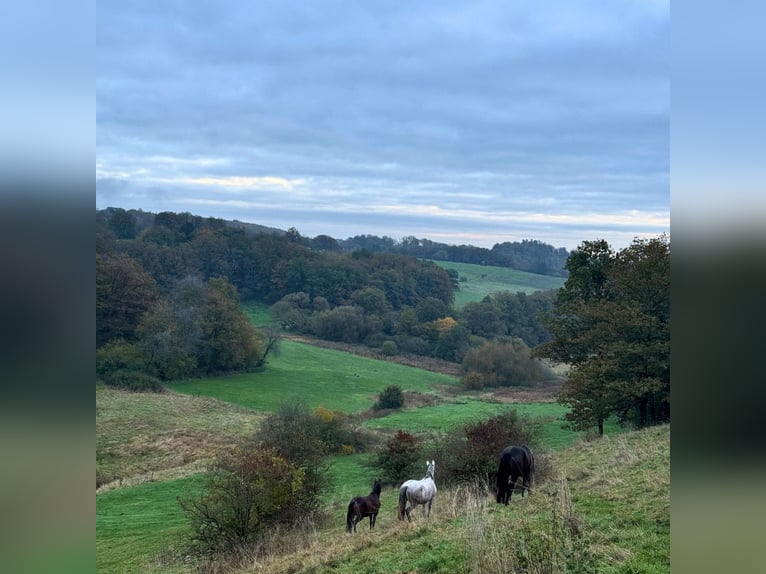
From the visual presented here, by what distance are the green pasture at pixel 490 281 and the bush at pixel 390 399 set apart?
1380cm

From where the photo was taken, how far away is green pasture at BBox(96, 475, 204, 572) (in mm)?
14055

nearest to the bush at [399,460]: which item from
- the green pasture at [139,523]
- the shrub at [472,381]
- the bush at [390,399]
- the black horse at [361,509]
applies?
the green pasture at [139,523]

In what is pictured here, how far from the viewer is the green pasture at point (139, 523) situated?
46.1ft

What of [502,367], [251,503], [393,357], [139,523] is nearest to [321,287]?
[393,357]

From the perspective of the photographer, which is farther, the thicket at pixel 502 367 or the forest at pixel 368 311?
the thicket at pixel 502 367

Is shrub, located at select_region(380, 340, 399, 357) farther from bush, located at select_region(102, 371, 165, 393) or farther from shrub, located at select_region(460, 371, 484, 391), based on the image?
bush, located at select_region(102, 371, 165, 393)

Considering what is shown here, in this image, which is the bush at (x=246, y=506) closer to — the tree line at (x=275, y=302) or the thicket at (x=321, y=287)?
the tree line at (x=275, y=302)

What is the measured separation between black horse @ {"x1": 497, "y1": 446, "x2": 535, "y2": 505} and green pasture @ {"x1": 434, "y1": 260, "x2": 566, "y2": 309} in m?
36.2

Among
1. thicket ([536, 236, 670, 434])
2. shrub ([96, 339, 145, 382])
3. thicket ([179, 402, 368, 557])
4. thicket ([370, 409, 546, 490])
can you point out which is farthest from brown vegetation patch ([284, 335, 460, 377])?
thicket ([179, 402, 368, 557])

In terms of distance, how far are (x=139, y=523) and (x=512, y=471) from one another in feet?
39.6
